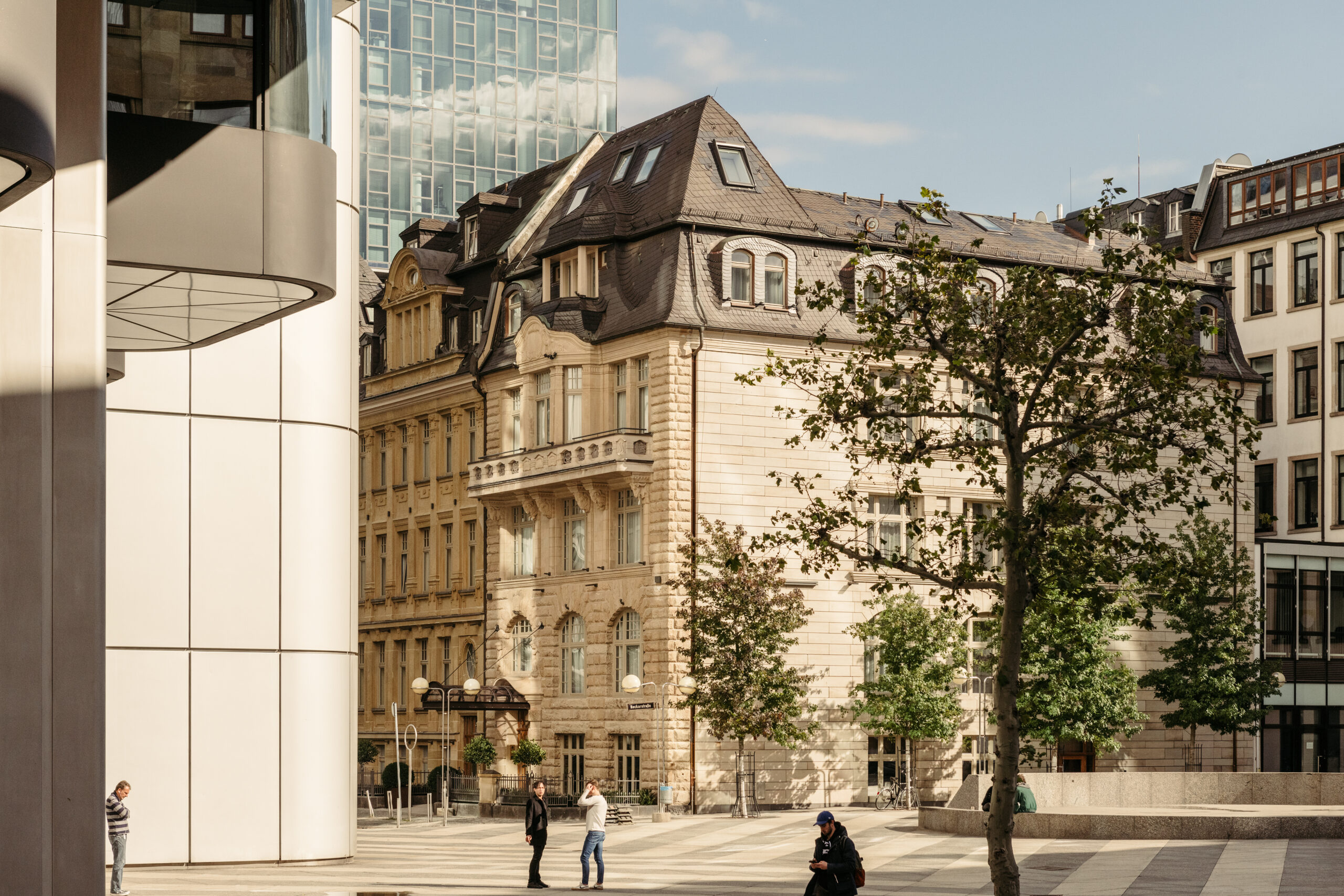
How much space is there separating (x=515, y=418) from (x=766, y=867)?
96.1 feet

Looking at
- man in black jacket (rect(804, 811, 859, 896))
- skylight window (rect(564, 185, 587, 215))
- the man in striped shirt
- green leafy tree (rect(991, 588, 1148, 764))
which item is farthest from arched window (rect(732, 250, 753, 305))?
man in black jacket (rect(804, 811, 859, 896))

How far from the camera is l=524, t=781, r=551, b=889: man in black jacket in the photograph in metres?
29.0

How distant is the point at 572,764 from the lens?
57625mm

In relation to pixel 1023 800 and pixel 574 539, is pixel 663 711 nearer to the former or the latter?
pixel 574 539

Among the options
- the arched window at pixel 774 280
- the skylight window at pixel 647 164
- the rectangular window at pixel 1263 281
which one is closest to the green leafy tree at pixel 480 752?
the arched window at pixel 774 280

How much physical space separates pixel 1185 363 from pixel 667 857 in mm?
18024

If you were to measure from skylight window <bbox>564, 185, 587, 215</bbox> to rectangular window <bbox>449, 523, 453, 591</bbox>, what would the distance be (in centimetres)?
1214

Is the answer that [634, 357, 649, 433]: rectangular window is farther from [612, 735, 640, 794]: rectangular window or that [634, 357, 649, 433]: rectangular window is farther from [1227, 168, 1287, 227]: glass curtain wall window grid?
[1227, 168, 1287, 227]: glass curtain wall window grid

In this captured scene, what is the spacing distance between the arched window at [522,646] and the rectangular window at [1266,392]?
29.3m

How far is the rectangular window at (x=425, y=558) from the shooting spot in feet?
224

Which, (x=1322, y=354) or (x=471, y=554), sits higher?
(x=1322, y=354)

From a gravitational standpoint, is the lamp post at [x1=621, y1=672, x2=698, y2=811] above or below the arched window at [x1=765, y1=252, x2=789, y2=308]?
below

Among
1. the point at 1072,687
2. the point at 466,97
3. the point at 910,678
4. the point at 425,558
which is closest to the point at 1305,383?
the point at 1072,687

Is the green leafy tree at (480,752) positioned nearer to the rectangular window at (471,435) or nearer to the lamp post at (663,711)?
the lamp post at (663,711)
